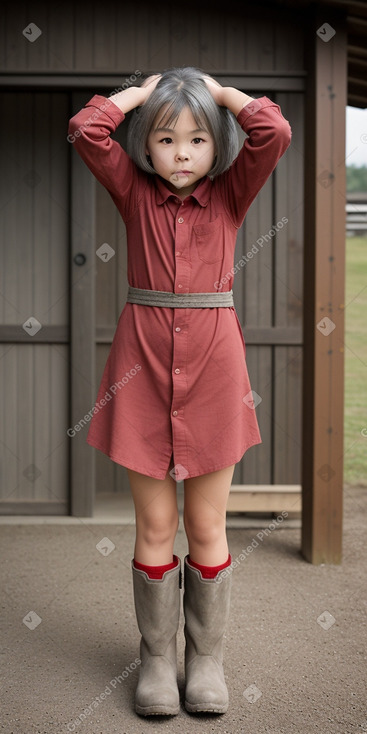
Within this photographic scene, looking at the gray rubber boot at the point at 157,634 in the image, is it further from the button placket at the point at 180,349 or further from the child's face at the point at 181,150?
the child's face at the point at 181,150

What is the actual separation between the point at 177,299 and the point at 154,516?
0.61m

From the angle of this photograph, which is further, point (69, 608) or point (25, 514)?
point (25, 514)

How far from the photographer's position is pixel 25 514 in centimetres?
442

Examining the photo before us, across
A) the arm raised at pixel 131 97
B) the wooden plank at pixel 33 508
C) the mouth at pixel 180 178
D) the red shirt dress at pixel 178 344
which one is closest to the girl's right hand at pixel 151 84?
the arm raised at pixel 131 97

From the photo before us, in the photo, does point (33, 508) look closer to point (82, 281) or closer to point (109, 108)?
point (82, 281)

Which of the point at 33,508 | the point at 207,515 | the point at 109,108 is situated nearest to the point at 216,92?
the point at 109,108

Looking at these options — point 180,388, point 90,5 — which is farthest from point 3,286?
point 180,388

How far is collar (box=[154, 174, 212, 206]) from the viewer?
2.16 meters

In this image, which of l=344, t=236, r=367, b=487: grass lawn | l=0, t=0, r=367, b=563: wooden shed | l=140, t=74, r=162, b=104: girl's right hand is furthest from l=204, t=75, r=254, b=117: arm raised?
l=344, t=236, r=367, b=487: grass lawn

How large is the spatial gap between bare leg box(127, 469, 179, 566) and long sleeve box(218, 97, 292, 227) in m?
0.80

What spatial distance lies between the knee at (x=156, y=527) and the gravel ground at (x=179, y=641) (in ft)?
1.59

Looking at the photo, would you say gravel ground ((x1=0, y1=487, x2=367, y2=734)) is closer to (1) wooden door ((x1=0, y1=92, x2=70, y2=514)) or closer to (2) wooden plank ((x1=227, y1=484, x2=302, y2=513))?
(2) wooden plank ((x1=227, y1=484, x2=302, y2=513))

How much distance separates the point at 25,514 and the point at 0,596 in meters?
1.26

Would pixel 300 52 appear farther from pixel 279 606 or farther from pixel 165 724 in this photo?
pixel 165 724
